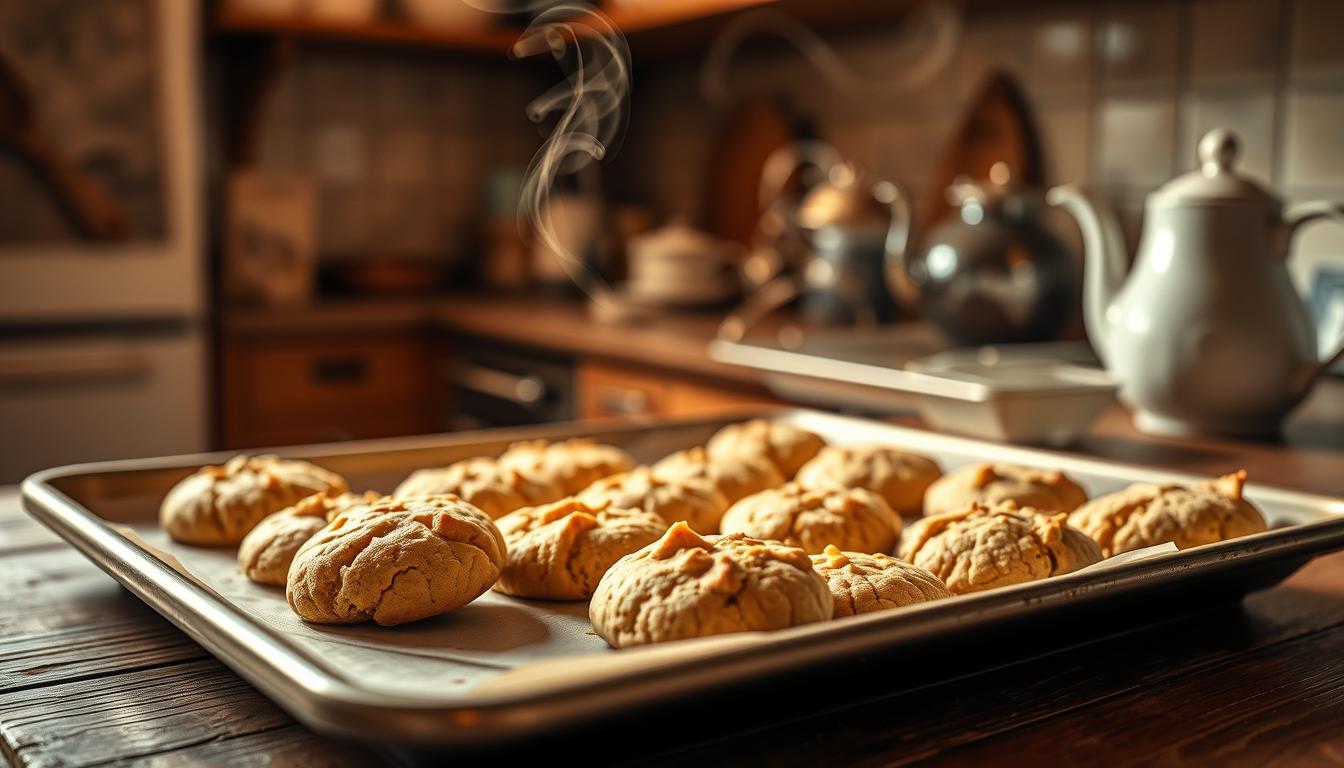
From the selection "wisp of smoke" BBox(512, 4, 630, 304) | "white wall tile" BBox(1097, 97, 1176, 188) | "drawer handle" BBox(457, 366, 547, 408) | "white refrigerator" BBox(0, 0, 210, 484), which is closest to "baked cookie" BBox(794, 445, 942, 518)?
"white wall tile" BBox(1097, 97, 1176, 188)

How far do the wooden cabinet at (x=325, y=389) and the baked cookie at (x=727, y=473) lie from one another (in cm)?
168

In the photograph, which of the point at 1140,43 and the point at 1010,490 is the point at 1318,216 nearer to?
the point at 1010,490

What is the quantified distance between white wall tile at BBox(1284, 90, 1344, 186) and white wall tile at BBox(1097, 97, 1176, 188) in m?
0.21

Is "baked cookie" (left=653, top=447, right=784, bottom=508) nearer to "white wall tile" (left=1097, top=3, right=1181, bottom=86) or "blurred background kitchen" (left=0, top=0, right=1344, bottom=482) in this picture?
"blurred background kitchen" (left=0, top=0, right=1344, bottom=482)

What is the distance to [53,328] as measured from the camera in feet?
8.14

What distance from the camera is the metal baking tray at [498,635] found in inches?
19.5

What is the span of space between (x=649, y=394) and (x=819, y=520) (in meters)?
1.24

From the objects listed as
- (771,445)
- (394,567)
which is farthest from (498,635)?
(771,445)

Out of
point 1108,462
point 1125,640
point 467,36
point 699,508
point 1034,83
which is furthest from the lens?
point 467,36

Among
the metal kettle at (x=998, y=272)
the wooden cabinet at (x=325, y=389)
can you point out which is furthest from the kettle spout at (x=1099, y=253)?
the wooden cabinet at (x=325, y=389)

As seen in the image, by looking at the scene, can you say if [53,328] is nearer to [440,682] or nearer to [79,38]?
[79,38]

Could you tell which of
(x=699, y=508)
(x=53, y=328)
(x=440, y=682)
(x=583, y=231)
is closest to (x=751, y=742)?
(x=440, y=682)

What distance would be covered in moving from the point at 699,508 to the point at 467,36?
2.27m

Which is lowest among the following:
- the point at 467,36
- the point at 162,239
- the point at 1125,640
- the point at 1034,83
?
the point at 1125,640
